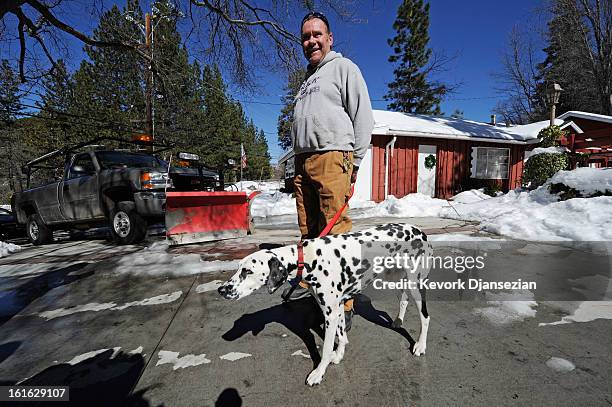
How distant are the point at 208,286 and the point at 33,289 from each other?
1.95 metres

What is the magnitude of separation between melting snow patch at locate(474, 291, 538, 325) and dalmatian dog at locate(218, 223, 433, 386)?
31.5 inches

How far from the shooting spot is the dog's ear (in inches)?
62.6

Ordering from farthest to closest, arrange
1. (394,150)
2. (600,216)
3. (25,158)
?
1. (25,158)
2. (394,150)
3. (600,216)

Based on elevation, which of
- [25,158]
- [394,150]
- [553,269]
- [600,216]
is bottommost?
[553,269]

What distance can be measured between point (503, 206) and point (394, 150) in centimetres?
555

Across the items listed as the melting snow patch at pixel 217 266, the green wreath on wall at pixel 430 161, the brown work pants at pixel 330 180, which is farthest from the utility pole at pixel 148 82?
the green wreath on wall at pixel 430 161

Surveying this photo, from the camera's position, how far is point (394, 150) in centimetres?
1221

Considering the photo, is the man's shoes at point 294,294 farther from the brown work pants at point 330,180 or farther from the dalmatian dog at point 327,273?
the dalmatian dog at point 327,273

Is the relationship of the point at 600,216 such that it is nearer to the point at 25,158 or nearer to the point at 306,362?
the point at 306,362

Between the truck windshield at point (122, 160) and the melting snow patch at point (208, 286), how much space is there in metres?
3.87

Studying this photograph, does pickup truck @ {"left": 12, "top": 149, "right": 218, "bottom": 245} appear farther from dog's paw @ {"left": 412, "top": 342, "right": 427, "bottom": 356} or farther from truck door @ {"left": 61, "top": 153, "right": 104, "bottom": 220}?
dog's paw @ {"left": 412, "top": 342, "right": 427, "bottom": 356}

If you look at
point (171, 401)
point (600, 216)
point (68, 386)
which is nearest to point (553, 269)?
point (600, 216)

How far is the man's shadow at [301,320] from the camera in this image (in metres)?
1.95

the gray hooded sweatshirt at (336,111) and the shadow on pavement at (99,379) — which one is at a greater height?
the gray hooded sweatshirt at (336,111)
